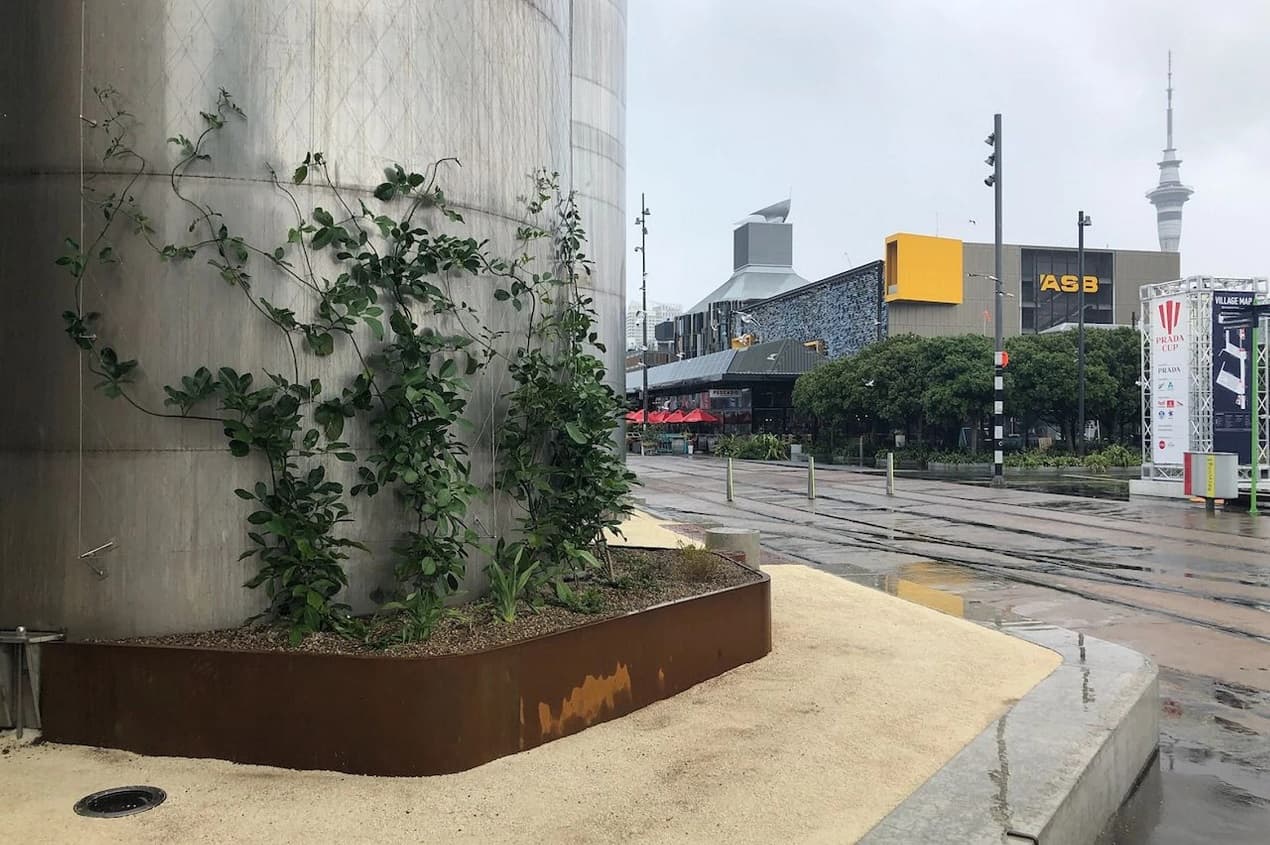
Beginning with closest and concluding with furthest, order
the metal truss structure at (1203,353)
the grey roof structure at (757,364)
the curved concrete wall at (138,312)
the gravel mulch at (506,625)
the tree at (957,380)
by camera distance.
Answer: the gravel mulch at (506,625)
the curved concrete wall at (138,312)
the metal truss structure at (1203,353)
the tree at (957,380)
the grey roof structure at (757,364)

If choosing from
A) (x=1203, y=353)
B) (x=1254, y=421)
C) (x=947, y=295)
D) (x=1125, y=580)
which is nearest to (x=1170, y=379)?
(x=1203, y=353)

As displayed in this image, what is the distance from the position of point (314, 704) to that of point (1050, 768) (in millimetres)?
3446

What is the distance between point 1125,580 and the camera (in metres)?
11.7

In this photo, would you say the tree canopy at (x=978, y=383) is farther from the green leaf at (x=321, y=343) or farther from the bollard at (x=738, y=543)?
the green leaf at (x=321, y=343)

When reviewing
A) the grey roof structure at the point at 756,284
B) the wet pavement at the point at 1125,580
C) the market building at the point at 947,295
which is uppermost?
the grey roof structure at the point at 756,284

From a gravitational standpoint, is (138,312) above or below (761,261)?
below

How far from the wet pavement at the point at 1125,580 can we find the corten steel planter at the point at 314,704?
9.45 ft

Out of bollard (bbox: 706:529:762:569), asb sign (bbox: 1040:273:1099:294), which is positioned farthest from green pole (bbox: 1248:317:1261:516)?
asb sign (bbox: 1040:273:1099:294)

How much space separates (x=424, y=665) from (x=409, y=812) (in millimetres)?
673

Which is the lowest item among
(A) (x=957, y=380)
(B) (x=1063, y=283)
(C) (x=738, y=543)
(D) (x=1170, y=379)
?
(C) (x=738, y=543)

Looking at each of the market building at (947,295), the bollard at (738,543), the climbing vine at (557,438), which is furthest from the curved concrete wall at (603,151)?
the market building at (947,295)

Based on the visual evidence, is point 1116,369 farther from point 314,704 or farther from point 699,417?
point 314,704

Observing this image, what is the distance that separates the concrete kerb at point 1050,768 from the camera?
3.96 metres

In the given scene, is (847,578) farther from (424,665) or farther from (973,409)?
(973,409)
